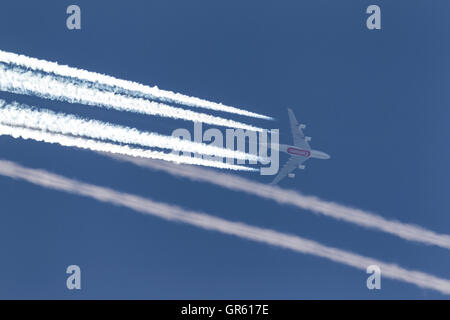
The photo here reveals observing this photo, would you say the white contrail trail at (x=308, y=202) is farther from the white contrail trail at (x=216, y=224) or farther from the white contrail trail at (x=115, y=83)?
the white contrail trail at (x=115, y=83)

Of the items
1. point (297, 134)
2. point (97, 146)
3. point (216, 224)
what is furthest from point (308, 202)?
point (97, 146)

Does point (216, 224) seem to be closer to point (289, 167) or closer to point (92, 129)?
point (289, 167)

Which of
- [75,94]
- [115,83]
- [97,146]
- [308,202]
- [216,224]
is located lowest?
[216,224]

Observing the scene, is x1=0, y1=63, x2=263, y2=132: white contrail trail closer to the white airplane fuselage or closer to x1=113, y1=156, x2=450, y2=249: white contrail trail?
x1=113, y1=156, x2=450, y2=249: white contrail trail

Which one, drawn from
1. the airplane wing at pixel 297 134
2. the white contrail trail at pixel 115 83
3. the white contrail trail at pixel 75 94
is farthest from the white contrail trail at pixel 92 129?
the airplane wing at pixel 297 134

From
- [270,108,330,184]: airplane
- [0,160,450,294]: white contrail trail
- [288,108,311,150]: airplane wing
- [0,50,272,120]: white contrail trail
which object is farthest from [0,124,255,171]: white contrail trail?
[288,108,311,150]: airplane wing

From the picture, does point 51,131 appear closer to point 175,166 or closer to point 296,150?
point 175,166

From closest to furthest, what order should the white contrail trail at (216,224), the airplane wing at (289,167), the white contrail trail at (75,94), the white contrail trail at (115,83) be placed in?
1. the white contrail trail at (75,94)
2. the white contrail trail at (115,83)
3. the white contrail trail at (216,224)
4. the airplane wing at (289,167)

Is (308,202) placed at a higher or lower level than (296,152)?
lower
